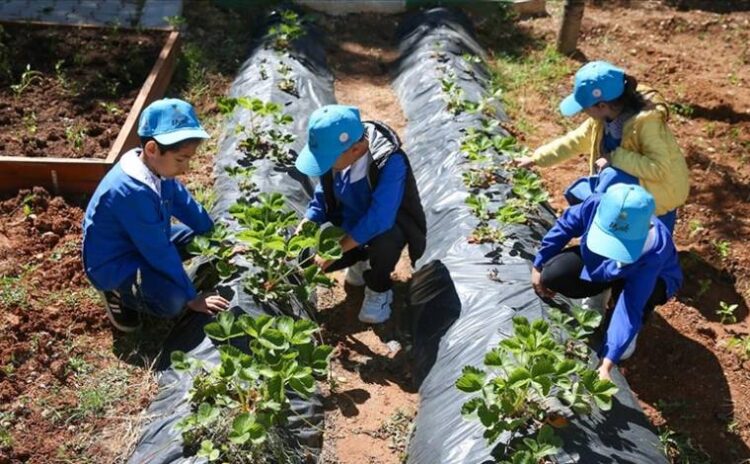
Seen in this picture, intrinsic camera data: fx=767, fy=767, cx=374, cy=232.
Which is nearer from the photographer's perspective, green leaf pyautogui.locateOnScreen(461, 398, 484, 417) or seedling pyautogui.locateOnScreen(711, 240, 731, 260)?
green leaf pyautogui.locateOnScreen(461, 398, 484, 417)

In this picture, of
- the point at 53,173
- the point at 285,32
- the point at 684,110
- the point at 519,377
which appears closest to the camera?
the point at 519,377

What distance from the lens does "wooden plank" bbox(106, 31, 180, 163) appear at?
4.75 metres

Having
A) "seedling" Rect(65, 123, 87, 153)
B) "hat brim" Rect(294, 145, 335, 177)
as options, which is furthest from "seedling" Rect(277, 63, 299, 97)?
"hat brim" Rect(294, 145, 335, 177)

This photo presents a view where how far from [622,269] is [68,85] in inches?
162

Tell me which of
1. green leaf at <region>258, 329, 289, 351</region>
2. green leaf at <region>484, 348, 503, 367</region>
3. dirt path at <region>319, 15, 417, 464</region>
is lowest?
dirt path at <region>319, 15, 417, 464</region>

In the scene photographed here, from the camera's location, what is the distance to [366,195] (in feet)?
12.1

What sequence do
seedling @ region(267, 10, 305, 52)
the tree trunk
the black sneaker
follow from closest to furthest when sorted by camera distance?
the black sneaker
seedling @ region(267, 10, 305, 52)
the tree trunk

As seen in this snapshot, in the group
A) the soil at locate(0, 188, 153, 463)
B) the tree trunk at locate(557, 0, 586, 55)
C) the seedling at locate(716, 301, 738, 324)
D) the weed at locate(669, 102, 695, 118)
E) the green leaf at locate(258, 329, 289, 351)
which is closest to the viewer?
the green leaf at locate(258, 329, 289, 351)

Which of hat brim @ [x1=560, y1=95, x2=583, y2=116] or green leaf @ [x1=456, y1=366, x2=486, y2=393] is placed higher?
hat brim @ [x1=560, y1=95, x2=583, y2=116]

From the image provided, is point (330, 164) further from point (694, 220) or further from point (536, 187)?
point (694, 220)

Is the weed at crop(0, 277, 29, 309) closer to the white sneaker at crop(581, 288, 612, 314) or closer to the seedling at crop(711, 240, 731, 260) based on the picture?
the white sneaker at crop(581, 288, 612, 314)

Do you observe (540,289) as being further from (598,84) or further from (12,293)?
(12,293)

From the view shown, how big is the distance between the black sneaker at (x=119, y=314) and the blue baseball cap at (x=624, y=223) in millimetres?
2096

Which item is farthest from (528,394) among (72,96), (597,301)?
(72,96)
